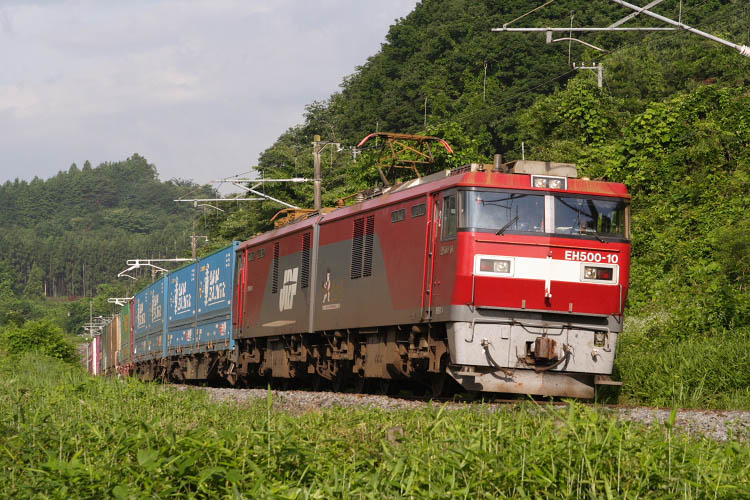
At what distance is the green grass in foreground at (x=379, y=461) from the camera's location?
5734 mm

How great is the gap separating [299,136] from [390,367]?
7753cm

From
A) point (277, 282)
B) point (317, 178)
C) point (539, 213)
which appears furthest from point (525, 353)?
point (317, 178)

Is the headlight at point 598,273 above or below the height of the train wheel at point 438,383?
above

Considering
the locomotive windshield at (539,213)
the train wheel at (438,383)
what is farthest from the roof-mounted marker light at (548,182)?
the train wheel at (438,383)

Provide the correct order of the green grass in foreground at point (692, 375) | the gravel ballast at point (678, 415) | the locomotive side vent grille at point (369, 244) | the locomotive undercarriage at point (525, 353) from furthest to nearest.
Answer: the locomotive side vent grille at point (369, 244)
the green grass in foreground at point (692, 375)
the locomotive undercarriage at point (525, 353)
the gravel ballast at point (678, 415)

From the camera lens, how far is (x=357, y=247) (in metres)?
15.5

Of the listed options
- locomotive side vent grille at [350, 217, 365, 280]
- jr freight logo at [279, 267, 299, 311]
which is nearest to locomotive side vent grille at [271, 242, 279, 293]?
jr freight logo at [279, 267, 299, 311]

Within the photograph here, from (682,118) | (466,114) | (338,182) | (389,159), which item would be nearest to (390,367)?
(389,159)

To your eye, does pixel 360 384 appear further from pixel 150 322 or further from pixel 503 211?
pixel 150 322

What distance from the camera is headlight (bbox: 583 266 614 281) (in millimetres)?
12523

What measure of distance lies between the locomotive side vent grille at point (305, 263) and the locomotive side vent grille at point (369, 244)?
2.66m

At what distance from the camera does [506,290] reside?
482 inches

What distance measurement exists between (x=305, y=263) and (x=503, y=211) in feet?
20.1

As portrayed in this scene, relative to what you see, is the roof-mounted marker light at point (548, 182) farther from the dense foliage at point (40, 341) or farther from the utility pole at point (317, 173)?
the dense foliage at point (40, 341)
